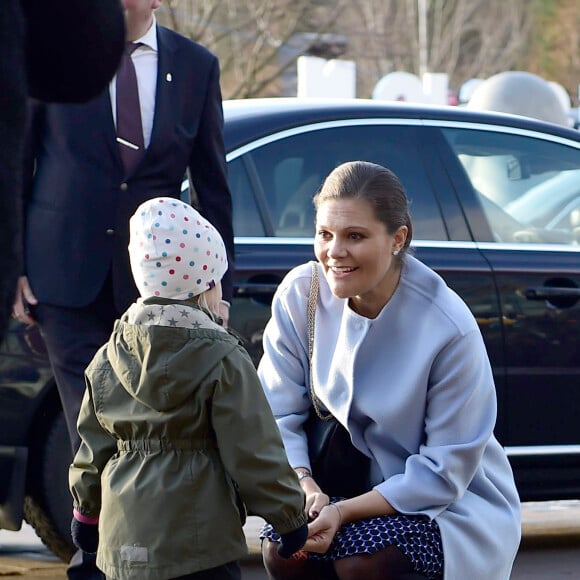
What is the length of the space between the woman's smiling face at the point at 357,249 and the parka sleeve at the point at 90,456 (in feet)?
2.13

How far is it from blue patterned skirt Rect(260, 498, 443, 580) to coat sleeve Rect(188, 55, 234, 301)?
3.01 ft

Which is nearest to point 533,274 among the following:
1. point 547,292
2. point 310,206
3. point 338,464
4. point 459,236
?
point 547,292

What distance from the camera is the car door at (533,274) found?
4613 mm

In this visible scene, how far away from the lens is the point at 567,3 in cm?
5356

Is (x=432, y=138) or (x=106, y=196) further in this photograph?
(x=432, y=138)

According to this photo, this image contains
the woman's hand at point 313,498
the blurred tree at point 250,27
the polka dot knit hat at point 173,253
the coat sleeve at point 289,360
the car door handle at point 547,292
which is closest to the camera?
the polka dot knit hat at point 173,253

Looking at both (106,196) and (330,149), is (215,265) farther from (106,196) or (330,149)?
(330,149)

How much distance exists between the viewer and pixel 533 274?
187 inches

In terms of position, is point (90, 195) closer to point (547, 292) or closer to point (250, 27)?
point (547, 292)

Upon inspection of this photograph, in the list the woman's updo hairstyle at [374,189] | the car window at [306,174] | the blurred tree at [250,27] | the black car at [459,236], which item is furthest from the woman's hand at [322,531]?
the blurred tree at [250,27]

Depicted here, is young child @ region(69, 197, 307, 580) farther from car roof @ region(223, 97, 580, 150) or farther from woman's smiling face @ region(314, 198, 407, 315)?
car roof @ region(223, 97, 580, 150)

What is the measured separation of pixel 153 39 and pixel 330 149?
1111 mm

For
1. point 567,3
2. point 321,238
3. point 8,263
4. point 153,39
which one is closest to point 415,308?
point 321,238

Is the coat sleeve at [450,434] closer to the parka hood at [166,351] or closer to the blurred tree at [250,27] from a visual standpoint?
the parka hood at [166,351]
